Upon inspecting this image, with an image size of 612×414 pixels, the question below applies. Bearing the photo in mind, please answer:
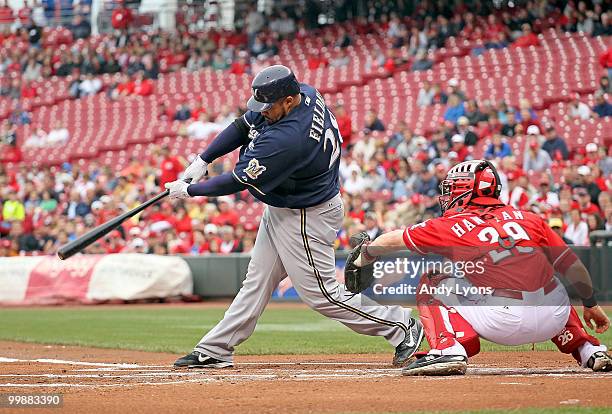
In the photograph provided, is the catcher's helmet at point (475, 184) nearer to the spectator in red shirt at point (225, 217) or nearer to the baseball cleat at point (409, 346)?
the baseball cleat at point (409, 346)

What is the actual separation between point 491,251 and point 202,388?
183 cm

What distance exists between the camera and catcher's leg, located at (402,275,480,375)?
244 inches

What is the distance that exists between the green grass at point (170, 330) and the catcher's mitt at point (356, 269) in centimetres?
204

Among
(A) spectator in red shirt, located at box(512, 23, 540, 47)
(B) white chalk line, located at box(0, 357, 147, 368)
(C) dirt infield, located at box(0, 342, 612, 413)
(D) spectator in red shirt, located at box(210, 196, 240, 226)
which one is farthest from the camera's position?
(A) spectator in red shirt, located at box(512, 23, 540, 47)

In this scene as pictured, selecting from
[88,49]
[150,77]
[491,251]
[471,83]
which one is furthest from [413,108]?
[491,251]

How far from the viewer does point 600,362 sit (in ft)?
20.7

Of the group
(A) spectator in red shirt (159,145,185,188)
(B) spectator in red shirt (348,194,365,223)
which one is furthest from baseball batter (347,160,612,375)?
(A) spectator in red shirt (159,145,185,188)

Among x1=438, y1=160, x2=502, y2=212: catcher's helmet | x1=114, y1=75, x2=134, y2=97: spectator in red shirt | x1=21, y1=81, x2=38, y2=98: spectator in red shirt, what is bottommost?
x1=21, y1=81, x2=38, y2=98: spectator in red shirt

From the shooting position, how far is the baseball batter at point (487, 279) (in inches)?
242

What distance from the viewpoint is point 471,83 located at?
21734mm

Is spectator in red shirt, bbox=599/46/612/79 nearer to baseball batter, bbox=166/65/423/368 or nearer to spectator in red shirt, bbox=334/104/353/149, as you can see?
spectator in red shirt, bbox=334/104/353/149

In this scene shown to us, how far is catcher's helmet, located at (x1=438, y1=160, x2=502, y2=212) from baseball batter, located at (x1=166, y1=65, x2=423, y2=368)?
932mm

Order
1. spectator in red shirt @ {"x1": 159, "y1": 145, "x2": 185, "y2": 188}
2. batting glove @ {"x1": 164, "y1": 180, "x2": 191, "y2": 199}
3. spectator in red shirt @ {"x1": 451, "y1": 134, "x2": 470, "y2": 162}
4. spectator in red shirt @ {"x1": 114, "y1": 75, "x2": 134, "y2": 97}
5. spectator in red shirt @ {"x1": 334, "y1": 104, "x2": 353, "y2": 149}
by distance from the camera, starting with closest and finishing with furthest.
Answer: batting glove @ {"x1": 164, "y1": 180, "x2": 191, "y2": 199} < spectator in red shirt @ {"x1": 451, "y1": 134, "x2": 470, "y2": 162} < spectator in red shirt @ {"x1": 334, "y1": 104, "x2": 353, "y2": 149} < spectator in red shirt @ {"x1": 159, "y1": 145, "x2": 185, "y2": 188} < spectator in red shirt @ {"x1": 114, "y1": 75, "x2": 134, "y2": 97}

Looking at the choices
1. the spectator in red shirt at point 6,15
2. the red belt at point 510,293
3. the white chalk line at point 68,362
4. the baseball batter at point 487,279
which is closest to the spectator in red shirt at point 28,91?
the spectator in red shirt at point 6,15
